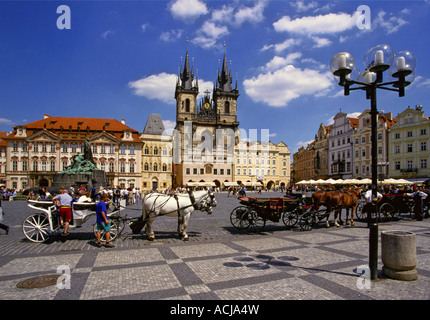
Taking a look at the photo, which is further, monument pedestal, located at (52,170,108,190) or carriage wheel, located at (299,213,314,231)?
monument pedestal, located at (52,170,108,190)

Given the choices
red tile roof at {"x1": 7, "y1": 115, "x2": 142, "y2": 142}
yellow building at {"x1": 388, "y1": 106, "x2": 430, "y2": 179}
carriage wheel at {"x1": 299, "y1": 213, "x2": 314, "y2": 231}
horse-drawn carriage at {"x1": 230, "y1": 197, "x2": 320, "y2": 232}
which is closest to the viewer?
horse-drawn carriage at {"x1": 230, "y1": 197, "x2": 320, "y2": 232}

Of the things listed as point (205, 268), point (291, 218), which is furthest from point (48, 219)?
point (291, 218)

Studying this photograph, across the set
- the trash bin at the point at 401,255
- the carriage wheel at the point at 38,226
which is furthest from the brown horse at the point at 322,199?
the carriage wheel at the point at 38,226

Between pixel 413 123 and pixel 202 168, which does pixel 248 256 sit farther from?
pixel 202 168

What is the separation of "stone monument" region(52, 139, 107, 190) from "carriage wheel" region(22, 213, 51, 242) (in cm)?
1599

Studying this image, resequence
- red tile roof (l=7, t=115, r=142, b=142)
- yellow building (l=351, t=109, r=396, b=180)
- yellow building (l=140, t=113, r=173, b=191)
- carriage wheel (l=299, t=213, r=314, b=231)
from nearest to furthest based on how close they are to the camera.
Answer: carriage wheel (l=299, t=213, r=314, b=231), yellow building (l=351, t=109, r=396, b=180), red tile roof (l=7, t=115, r=142, b=142), yellow building (l=140, t=113, r=173, b=191)

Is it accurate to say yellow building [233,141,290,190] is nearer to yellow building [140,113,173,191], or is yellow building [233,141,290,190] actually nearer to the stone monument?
yellow building [140,113,173,191]

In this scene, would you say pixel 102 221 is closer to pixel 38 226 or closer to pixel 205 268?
pixel 38 226

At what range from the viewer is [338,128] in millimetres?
59219

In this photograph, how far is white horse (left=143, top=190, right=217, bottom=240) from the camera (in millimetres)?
8811

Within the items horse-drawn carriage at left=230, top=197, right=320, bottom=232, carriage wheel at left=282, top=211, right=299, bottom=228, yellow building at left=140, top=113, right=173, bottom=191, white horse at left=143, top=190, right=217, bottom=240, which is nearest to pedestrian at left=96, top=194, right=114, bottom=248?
white horse at left=143, top=190, right=217, bottom=240

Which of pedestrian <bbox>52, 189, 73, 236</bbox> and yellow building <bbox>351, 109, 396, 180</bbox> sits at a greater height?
yellow building <bbox>351, 109, 396, 180</bbox>
